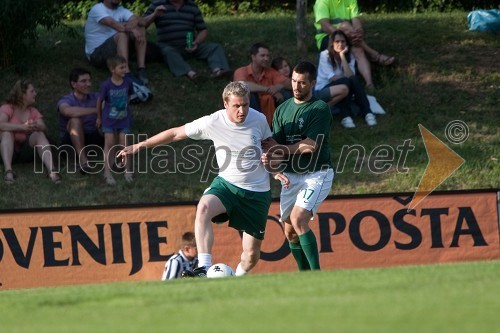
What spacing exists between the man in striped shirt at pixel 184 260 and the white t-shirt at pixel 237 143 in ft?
Result: 6.86

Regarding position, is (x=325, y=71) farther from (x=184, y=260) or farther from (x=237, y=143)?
(x=237, y=143)

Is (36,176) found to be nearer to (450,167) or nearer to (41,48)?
(41,48)

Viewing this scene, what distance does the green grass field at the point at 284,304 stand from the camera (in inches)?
275

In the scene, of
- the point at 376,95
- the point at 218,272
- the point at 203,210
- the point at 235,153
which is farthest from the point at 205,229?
the point at 376,95

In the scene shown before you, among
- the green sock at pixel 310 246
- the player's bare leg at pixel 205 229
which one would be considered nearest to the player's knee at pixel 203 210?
the player's bare leg at pixel 205 229

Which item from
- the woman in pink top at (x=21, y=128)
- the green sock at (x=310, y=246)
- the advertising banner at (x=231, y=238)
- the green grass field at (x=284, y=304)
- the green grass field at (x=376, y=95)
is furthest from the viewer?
the green grass field at (x=376, y=95)

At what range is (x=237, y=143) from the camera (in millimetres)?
11258

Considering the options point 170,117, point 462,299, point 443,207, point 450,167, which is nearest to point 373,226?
point 443,207

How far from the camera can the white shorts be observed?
11453 mm

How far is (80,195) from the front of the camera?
15.1 metres

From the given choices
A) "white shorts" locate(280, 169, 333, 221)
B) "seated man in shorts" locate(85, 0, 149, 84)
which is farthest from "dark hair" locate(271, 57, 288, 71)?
"white shorts" locate(280, 169, 333, 221)

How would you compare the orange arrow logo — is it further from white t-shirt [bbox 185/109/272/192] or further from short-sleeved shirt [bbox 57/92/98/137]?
short-sleeved shirt [bbox 57/92/98/137]

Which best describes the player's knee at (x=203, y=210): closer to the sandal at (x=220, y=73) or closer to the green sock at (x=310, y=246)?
the green sock at (x=310, y=246)

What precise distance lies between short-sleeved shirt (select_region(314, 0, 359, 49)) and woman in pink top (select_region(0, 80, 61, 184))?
467 cm
